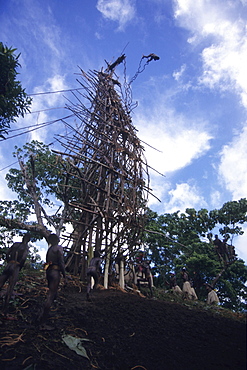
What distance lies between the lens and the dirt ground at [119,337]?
14.6 feet

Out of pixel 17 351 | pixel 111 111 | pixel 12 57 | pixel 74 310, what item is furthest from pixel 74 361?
pixel 111 111

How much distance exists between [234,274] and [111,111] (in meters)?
15.5

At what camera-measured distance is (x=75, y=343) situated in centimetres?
505

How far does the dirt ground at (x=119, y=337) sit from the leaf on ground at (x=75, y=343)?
5cm

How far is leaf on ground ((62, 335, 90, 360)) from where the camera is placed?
4802mm

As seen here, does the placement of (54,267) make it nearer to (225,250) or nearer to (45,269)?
(45,269)

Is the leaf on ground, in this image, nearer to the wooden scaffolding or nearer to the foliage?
the wooden scaffolding

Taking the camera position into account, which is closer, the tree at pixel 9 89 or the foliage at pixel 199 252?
the tree at pixel 9 89

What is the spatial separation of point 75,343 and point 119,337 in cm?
96

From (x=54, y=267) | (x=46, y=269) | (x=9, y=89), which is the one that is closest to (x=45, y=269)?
(x=46, y=269)

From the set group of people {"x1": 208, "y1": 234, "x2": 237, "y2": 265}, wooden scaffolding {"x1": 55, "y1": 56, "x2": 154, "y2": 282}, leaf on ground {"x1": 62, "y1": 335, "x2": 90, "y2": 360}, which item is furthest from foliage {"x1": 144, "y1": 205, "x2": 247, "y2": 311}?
leaf on ground {"x1": 62, "y1": 335, "x2": 90, "y2": 360}

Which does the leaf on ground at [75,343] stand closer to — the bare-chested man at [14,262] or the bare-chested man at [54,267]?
the bare-chested man at [54,267]

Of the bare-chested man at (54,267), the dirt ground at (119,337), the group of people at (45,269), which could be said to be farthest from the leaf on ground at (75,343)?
the bare-chested man at (54,267)

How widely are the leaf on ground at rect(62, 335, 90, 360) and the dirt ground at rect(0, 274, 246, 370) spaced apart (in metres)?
0.05
